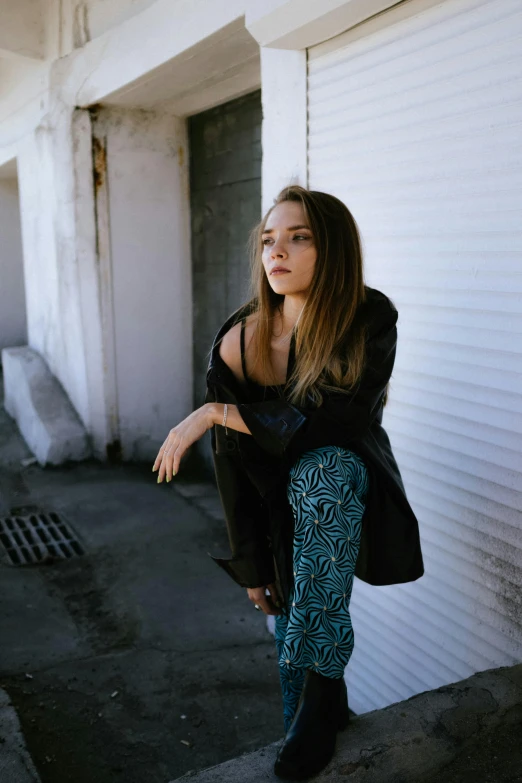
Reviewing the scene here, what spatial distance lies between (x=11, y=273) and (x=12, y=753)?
7.54m

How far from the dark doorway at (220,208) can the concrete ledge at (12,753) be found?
3.47 meters

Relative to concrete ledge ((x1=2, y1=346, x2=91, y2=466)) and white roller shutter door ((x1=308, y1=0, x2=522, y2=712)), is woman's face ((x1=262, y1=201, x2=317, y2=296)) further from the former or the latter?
concrete ledge ((x1=2, y1=346, x2=91, y2=466))

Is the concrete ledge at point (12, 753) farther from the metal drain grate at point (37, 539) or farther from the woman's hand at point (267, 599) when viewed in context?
the metal drain grate at point (37, 539)

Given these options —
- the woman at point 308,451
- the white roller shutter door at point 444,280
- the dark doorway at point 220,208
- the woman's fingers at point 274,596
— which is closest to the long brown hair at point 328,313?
the woman at point 308,451

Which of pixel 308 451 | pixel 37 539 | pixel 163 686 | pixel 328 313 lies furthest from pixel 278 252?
pixel 37 539

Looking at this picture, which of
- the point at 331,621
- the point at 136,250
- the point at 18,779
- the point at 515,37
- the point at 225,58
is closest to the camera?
the point at 331,621

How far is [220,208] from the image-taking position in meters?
5.91

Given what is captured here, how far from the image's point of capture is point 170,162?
6258 mm

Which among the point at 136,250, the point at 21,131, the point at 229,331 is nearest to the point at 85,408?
the point at 136,250

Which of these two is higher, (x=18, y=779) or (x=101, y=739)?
(x=18, y=779)

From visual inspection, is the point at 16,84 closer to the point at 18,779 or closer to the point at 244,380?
the point at 244,380

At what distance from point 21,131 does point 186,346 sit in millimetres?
2882

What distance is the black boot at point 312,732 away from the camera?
1.81 m

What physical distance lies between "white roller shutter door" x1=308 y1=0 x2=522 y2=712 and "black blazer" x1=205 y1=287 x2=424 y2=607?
422mm
